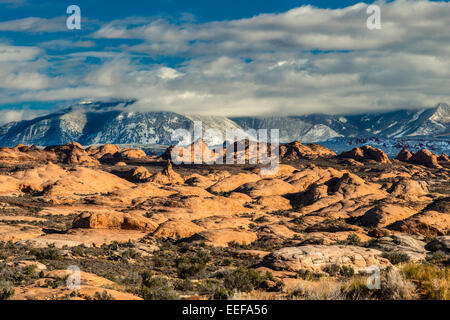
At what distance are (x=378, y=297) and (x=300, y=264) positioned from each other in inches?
444

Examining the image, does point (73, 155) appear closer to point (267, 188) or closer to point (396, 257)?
point (267, 188)

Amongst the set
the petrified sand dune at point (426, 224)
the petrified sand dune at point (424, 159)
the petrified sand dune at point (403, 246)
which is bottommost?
the petrified sand dune at point (424, 159)

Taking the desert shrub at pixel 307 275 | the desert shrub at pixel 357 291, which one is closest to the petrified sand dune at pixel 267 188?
the desert shrub at pixel 307 275

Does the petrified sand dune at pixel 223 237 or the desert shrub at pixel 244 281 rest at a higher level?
the desert shrub at pixel 244 281

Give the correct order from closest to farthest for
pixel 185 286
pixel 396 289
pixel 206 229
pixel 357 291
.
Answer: pixel 396 289, pixel 357 291, pixel 185 286, pixel 206 229

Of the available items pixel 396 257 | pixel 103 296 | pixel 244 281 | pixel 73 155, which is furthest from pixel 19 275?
pixel 73 155

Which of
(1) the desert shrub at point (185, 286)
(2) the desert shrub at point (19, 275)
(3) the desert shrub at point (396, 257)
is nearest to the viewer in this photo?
(2) the desert shrub at point (19, 275)

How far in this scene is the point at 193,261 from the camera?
103 ft

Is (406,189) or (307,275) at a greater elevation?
(307,275)

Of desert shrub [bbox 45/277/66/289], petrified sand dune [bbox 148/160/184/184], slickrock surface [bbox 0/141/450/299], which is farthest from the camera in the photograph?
petrified sand dune [bbox 148/160/184/184]

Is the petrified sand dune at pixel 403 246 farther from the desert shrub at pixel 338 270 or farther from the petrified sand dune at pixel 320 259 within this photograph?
the desert shrub at pixel 338 270

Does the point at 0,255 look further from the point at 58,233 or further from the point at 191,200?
the point at 191,200

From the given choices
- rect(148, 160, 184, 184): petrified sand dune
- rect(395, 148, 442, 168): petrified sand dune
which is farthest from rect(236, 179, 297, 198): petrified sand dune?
rect(395, 148, 442, 168): petrified sand dune

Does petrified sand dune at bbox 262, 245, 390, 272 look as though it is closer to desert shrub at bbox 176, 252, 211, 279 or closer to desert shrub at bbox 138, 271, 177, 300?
desert shrub at bbox 176, 252, 211, 279
